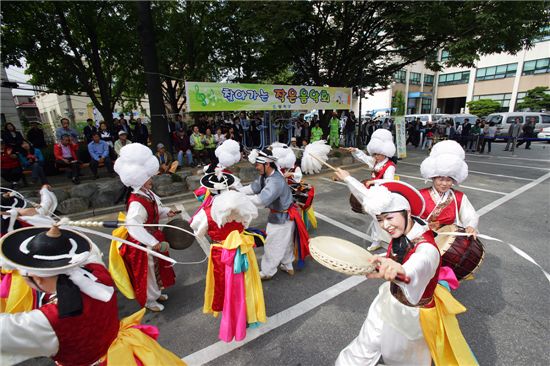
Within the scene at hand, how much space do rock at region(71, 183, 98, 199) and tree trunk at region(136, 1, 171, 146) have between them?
2354 millimetres

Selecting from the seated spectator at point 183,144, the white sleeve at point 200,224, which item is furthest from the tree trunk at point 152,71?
the white sleeve at point 200,224

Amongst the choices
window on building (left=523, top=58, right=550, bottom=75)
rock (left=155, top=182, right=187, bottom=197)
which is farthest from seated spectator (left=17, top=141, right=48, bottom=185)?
window on building (left=523, top=58, right=550, bottom=75)

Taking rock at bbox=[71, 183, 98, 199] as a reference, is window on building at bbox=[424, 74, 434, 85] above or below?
above

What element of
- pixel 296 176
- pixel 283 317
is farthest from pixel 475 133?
pixel 283 317

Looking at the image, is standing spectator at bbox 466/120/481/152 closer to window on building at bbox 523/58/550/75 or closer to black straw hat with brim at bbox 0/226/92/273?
black straw hat with brim at bbox 0/226/92/273

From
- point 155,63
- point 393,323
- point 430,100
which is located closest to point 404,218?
point 393,323

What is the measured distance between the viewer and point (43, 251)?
1388 mm

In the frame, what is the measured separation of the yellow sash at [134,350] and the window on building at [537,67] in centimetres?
4573

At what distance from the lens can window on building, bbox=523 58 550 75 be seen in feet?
101

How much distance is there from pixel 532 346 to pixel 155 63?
32.3ft

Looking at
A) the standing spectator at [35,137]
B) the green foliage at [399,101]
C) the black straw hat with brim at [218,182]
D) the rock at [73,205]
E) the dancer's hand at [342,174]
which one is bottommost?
the rock at [73,205]

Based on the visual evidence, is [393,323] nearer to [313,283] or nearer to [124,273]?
[313,283]

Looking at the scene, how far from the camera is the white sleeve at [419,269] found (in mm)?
1676

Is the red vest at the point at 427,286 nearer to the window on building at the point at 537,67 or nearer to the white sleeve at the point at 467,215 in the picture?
the white sleeve at the point at 467,215
